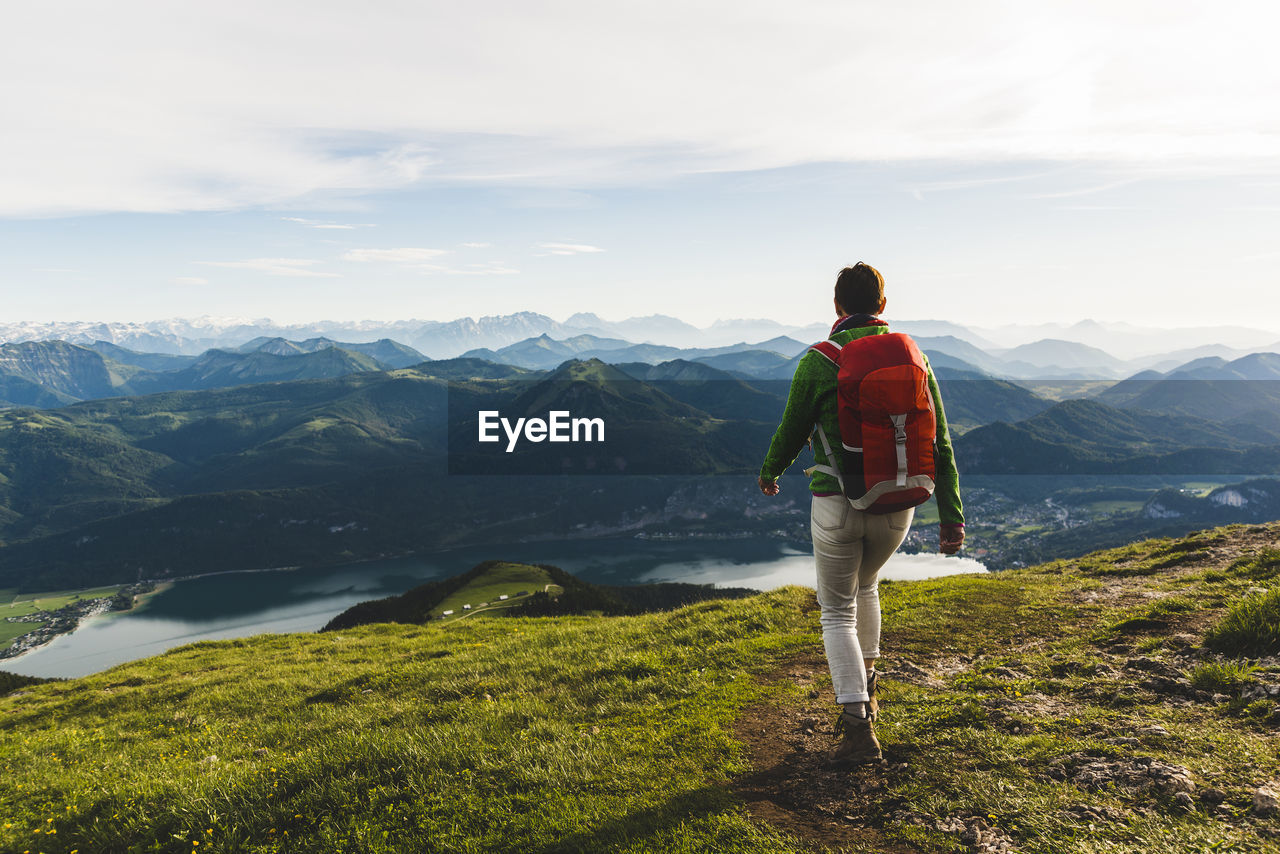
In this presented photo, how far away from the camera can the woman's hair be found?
6.75 m

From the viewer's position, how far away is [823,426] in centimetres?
638

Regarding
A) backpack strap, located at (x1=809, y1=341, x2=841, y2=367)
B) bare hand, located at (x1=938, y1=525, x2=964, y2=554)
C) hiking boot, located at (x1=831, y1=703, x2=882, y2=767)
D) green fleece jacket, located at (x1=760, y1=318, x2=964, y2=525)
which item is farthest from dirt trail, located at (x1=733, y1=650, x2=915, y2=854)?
backpack strap, located at (x1=809, y1=341, x2=841, y2=367)

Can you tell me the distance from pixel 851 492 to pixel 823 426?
769 mm

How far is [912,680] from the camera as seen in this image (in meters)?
9.43

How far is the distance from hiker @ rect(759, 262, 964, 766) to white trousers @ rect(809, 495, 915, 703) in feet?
0.03

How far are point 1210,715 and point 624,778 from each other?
6784mm

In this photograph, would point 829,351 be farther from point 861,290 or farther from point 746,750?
point 746,750

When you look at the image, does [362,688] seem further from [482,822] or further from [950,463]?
[950,463]

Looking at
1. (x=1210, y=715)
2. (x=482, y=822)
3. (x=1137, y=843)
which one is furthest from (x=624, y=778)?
(x=1210, y=715)

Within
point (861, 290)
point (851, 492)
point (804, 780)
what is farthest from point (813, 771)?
point (861, 290)

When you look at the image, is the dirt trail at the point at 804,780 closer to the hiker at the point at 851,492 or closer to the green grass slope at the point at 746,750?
the green grass slope at the point at 746,750

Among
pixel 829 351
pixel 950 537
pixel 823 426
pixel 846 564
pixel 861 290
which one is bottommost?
pixel 846 564

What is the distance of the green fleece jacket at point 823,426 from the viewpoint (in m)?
6.24

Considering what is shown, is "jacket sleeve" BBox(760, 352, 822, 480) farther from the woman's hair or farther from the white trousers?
the woman's hair
